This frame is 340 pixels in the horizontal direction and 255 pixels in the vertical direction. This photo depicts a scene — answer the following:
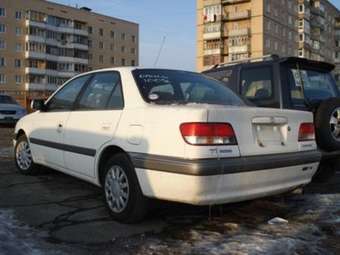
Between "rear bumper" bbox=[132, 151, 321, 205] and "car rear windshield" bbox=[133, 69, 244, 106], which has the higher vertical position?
"car rear windshield" bbox=[133, 69, 244, 106]

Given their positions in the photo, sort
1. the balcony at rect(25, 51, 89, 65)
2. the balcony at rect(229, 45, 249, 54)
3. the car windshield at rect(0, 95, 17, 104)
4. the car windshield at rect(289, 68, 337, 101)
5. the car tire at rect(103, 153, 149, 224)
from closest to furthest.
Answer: the car tire at rect(103, 153, 149, 224), the car windshield at rect(289, 68, 337, 101), the car windshield at rect(0, 95, 17, 104), the balcony at rect(229, 45, 249, 54), the balcony at rect(25, 51, 89, 65)

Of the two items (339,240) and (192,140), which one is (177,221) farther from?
(339,240)

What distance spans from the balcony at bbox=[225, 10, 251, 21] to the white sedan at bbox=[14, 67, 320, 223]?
71.9 metres

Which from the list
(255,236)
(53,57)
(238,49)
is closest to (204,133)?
(255,236)

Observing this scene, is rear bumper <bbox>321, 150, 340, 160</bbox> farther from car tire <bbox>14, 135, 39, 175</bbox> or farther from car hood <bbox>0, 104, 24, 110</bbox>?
car hood <bbox>0, 104, 24, 110</bbox>

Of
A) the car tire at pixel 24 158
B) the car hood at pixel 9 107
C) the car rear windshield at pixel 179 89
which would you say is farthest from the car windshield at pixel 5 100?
the car rear windshield at pixel 179 89

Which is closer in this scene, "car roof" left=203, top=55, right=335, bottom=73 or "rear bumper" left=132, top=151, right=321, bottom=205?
"rear bumper" left=132, top=151, right=321, bottom=205

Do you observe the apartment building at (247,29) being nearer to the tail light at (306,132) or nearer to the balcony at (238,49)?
the balcony at (238,49)

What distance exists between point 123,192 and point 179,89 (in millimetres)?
1215

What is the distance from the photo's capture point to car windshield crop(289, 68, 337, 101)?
20.2ft

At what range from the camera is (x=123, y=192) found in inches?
182

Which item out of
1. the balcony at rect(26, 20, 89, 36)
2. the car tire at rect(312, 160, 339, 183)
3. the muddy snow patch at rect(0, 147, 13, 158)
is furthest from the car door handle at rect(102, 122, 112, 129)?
the balcony at rect(26, 20, 89, 36)

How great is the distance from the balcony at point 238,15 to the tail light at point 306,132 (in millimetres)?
72272

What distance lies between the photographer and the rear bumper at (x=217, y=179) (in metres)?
3.95
